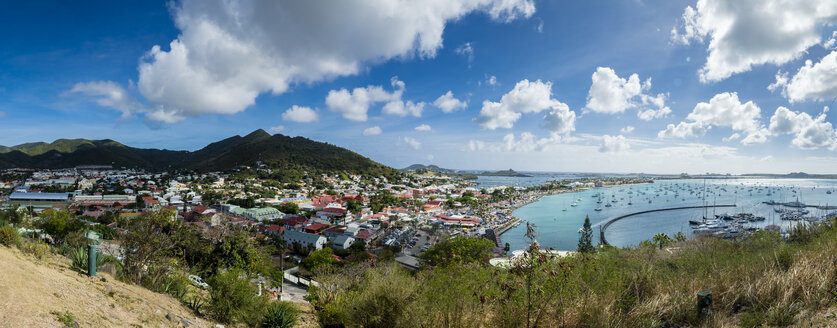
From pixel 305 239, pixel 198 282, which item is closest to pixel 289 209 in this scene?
pixel 305 239

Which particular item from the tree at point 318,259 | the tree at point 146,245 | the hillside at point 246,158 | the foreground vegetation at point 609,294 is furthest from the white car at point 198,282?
the hillside at point 246,158

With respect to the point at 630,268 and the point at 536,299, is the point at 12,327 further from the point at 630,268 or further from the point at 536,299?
the point at 630,268

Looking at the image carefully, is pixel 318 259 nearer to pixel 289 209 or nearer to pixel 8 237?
pixel 8 237

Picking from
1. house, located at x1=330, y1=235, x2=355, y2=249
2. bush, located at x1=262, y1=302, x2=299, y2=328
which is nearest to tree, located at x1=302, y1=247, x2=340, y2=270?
house, located at x1=330, y1=235, x2=355, y2=249

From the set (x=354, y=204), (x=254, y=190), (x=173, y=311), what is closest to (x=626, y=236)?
(x=354, y=204)

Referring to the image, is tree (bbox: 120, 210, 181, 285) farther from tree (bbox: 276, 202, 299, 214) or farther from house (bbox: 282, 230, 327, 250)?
tree (bbox: 276, 202, 299, 214)

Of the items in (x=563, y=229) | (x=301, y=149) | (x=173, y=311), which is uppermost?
(x=301, y=149)
